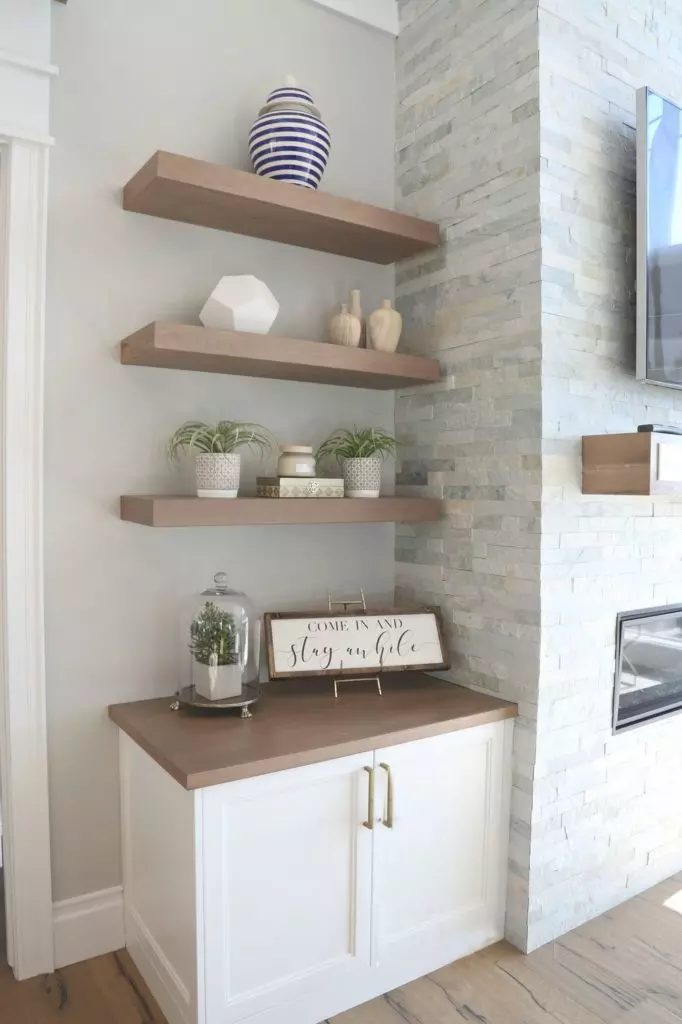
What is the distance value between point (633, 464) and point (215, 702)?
3.90 ft

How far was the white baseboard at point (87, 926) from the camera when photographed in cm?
183

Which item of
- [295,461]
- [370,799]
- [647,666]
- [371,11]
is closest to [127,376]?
[295,461]

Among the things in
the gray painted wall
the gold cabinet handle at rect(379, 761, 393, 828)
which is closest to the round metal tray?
the gray painted wall

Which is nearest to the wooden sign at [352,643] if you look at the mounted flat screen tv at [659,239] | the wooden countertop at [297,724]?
the wooden countertop at [297,724]

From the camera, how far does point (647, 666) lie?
2230 millimetres

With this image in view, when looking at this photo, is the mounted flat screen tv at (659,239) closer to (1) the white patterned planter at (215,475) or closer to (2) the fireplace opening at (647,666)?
(2) the fireplace opening at (647,666)

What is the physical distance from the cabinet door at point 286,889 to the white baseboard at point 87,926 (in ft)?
1.65

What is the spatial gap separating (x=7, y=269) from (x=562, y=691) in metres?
1.72

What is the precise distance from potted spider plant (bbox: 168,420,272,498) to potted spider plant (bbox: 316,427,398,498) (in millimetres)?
254

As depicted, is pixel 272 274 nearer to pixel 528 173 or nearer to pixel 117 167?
pixel 117 167

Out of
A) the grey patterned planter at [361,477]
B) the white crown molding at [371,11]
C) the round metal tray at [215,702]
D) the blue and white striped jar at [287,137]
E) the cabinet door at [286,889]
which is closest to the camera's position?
the cabinet door at [286,889]

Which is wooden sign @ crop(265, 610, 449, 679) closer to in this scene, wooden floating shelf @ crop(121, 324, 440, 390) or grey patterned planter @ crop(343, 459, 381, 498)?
grey patterned planter @ crop(343, 459, 381, 498)

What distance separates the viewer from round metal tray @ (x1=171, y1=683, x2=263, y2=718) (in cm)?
178

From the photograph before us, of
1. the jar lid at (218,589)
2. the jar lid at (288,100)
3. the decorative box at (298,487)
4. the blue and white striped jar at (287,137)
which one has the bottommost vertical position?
the jar lid at (218,589)
